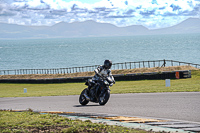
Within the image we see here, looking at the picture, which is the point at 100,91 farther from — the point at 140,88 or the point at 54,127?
the point at 140,88

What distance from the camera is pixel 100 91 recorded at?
13.5m

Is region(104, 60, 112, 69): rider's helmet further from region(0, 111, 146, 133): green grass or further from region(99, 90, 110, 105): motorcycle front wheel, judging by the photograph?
region(0, 111, 146, 133): green grass

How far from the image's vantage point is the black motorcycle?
13.0m

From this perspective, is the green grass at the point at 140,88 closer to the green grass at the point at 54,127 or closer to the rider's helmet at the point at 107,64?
the rider's helmet at the point at 107,64

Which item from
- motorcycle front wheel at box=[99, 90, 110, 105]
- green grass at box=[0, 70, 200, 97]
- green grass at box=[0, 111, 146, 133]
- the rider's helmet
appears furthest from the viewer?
green grass at box=[0, 70, 200, 97]

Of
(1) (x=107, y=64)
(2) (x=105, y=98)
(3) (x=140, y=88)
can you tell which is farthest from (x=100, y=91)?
(3) (x=140, y=88)

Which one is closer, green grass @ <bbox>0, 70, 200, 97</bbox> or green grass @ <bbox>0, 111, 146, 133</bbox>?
green grass @ <bbox>0, 111, 146, 133</bbox>

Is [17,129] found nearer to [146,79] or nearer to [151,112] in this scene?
[151,112]

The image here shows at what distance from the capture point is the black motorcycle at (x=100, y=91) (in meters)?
13.0

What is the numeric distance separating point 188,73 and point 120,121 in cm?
2530

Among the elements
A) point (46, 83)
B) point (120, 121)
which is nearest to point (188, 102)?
point (120, 121)

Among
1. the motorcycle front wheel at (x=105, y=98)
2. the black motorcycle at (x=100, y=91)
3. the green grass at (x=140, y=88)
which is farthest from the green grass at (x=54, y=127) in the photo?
the green grass at (x=140, y=88)

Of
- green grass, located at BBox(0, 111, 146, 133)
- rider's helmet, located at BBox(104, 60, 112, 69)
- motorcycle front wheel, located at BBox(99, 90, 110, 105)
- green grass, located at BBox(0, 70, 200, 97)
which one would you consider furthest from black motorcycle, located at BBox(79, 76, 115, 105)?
green grass, located at BBox(0, 70, 200, 97)

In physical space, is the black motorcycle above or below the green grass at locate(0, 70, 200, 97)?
above
